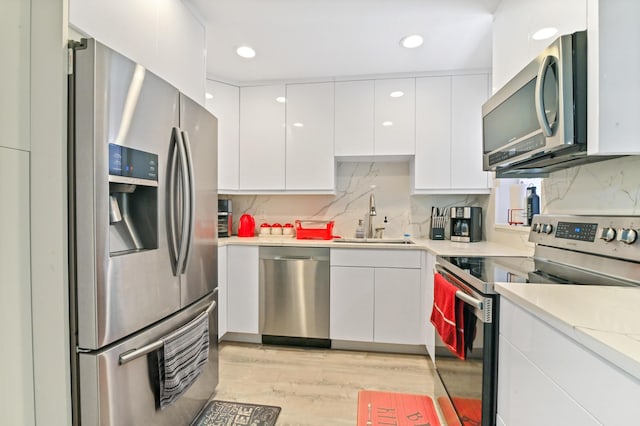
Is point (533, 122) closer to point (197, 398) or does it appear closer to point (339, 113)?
point (339, 113)

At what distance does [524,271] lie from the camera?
1346mm

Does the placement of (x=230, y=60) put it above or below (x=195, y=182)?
above

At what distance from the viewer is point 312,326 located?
2.60 meters

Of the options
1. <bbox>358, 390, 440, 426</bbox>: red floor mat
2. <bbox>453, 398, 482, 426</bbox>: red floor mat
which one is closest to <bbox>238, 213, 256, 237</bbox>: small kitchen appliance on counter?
<bbox>358, 390, 440, 426</bbox>: red floor mat

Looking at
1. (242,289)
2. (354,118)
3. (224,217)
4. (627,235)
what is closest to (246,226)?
(224,217)

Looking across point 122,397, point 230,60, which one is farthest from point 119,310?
point 230,60

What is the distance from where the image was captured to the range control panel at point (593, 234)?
44.0 inches

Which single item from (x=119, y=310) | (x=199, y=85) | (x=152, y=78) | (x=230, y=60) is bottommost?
(x=119, y=310)

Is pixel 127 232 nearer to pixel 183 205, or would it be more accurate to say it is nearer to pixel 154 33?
pixel 183 205

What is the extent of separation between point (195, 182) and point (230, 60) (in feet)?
4.65

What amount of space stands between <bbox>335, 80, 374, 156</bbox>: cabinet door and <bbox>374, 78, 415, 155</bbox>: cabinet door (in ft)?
0.22

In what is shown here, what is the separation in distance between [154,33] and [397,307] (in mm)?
A: 2336

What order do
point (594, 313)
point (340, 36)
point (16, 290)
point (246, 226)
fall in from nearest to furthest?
point (594, 313) → point (16, 290) → point (340, 36) → point (246, 226)

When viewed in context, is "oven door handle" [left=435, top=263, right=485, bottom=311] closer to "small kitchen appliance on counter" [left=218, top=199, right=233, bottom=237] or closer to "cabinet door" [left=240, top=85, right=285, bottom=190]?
A: "cabinet door" [left=240, top=85, right=285, bottom=190]
